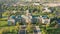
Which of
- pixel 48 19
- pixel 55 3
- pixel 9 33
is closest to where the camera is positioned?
pixel 9 33

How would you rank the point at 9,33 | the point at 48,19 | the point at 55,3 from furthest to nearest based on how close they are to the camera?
1. the point at 55,3
2. the point at 48,19
3. the point at 9,33

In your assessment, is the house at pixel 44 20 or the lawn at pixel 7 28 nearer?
the lawn at pixel 7 28

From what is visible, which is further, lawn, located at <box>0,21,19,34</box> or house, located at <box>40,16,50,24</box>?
house, located at <box>40,16,50,24</box>

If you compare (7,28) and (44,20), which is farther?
(44,20)

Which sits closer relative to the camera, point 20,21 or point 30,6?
point 20,21

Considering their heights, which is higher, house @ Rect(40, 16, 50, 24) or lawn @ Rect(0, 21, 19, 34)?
house @ Rect(40, 16, 50, 24)

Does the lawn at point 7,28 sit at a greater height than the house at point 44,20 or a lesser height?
lesser


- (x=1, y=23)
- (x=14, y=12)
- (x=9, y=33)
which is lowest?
(x=9, y=33)

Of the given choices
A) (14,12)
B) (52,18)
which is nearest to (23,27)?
(14,12)

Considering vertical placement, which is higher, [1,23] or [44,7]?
[44,7]

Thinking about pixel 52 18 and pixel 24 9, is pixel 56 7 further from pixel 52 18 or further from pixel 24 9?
pixel 24 9
